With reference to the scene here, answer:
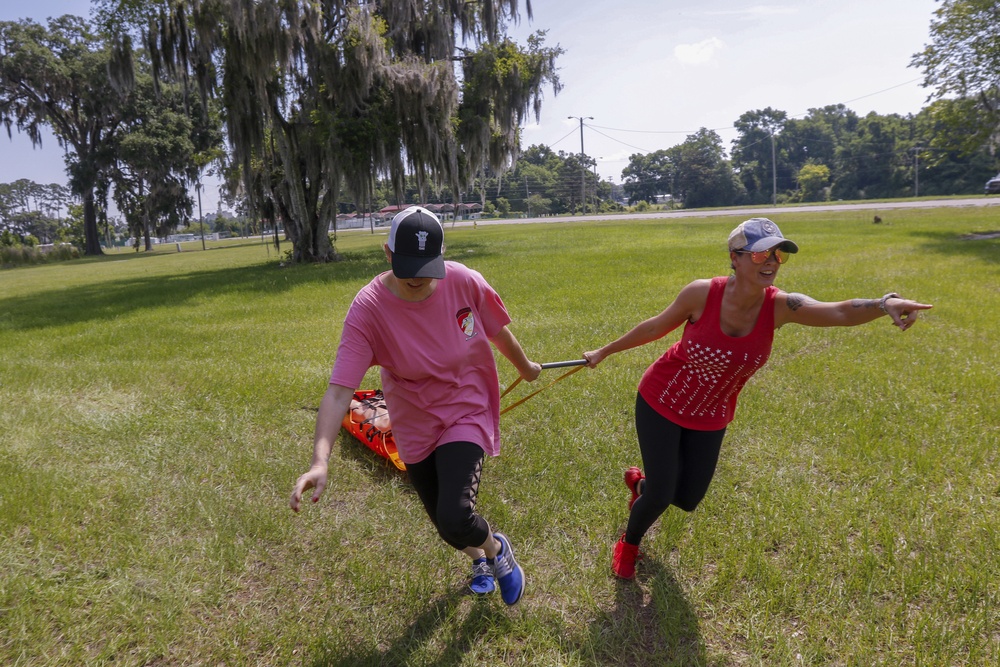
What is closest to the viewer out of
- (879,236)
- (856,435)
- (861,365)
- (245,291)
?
(856,435)

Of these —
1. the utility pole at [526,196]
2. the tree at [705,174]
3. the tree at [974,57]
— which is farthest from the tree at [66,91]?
the tree at [705,174]

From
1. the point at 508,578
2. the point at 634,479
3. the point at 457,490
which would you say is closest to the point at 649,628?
the point at 508,578

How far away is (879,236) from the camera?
22.5 metres

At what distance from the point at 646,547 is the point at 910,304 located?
2.03m

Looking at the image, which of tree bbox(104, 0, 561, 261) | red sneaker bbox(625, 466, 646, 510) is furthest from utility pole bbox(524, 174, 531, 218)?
red sneaker bbox(625, 466, 646, 510)

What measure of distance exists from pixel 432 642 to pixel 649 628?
110 centimetres

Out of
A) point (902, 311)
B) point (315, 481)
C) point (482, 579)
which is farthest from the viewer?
point (482, 579)

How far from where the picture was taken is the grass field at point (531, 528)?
329 centimetres

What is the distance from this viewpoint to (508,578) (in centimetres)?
350

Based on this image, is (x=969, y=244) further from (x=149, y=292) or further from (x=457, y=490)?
(x=149, y=292)

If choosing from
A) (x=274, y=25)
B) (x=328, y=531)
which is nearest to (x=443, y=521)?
(x=328, y=531)

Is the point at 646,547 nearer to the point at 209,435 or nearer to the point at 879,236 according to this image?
the point at 209,435

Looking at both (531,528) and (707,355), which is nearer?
(707,355)

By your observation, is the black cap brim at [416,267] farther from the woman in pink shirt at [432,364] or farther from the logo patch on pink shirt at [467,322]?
the logo patch on pink shirt at [467,322]
